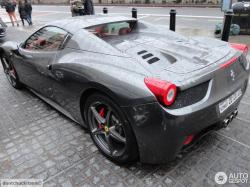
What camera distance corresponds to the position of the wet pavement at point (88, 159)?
8.42 ft

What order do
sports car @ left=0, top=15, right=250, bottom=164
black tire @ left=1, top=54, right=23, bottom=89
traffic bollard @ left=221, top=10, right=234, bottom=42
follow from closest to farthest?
sports car @ left=0, top=15, right=250, bottom=164, black tire @ left=1, top=54, right=23, bottom=89, traffic bollard @ left=221, top=10, right=234, bottom=42

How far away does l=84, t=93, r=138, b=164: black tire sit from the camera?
2420mm

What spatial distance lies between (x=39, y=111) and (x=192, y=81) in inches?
108

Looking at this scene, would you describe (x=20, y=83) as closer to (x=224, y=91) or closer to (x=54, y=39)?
(x=54, y=39)

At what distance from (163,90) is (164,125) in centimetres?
30

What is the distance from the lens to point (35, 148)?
3.14m

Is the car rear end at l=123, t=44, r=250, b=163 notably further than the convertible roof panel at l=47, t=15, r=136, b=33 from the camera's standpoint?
No

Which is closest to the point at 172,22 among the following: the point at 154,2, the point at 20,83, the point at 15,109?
the point at 20,83

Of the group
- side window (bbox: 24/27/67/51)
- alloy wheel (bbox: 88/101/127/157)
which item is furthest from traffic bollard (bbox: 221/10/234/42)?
alloy wheel (bbox: 88/101/127/157)

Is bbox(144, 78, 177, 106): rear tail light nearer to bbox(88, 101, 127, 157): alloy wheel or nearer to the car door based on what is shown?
bbox(88, 101, 127, 157): alloy wheel

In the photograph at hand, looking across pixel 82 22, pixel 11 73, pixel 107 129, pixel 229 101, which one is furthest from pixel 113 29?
pixel 11 73

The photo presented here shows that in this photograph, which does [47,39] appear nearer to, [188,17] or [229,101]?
[229,101]

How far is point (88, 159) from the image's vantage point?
289 centimetres

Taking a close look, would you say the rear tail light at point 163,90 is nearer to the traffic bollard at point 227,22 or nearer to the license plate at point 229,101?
the license plate at point 229,101
